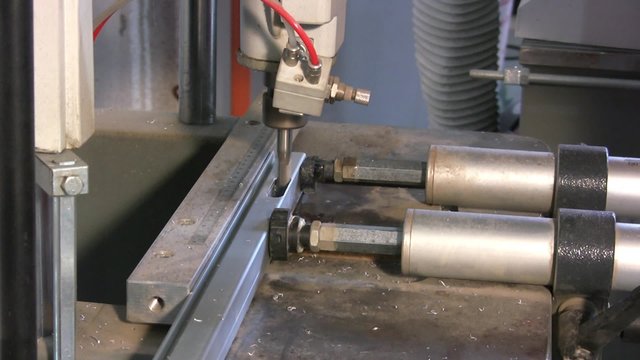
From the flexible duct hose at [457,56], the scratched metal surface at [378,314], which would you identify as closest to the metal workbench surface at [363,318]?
the scratched metal surface at [378,314]

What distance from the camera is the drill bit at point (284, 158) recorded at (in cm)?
112

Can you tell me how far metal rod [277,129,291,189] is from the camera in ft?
3.68

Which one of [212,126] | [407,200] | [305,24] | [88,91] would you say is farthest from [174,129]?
[88,91]

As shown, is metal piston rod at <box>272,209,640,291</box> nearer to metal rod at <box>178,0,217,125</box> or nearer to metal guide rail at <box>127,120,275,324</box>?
metal guide rail at <box>127,120,275,324</box>

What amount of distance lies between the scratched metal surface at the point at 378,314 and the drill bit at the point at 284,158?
48 millimetres

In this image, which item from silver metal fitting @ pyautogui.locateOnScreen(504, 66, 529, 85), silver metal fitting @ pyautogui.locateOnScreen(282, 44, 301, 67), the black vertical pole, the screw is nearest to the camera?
the black vertical pole

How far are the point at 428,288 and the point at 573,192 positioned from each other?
0.21 meters

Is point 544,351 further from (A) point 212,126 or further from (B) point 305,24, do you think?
(A) point 212,126

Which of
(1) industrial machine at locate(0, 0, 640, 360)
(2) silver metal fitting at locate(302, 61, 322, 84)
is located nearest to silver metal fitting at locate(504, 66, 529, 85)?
(1) industrial machine at locate(0, 0, 640, 360)

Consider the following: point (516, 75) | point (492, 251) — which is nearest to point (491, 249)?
point (492, 251)

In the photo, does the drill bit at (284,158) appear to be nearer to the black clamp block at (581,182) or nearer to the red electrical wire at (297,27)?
the red electrical wire at (297,27)

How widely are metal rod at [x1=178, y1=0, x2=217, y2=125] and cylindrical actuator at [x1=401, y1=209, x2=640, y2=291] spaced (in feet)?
1.67

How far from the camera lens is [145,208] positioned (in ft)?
4.83

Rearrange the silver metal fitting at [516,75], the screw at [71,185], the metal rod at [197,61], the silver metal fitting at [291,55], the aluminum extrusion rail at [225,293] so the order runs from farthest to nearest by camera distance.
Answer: the silver metal fitting at [516,75] → the metal rod at [197,61] → the silver metal fitting at [291,55] → the aluminum extrusion rail at [225,293] → the screw at [71,185]
